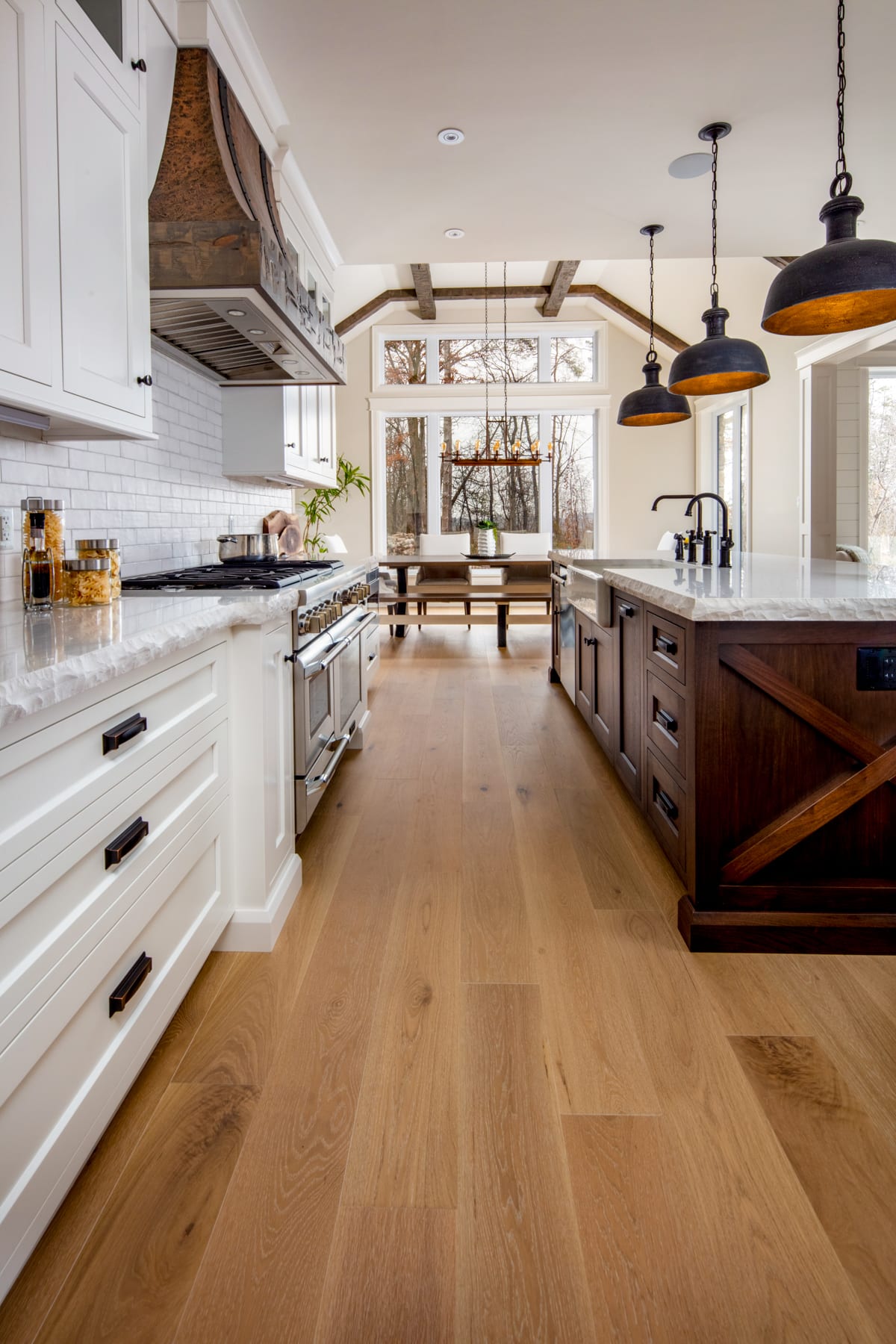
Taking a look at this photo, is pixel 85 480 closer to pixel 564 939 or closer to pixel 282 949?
pixel 282 949

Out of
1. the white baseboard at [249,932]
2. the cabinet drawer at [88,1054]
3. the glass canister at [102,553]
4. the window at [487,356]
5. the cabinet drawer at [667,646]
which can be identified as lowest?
the white baseboard at [249,932]

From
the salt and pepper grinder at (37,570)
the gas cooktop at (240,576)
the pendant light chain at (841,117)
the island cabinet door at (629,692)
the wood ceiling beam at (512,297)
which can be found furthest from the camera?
the wood ceiling beam at (512,297)

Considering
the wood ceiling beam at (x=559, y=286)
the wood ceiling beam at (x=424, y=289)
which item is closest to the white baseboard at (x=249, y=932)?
the wood ceiling beam at (x=424, y=289)

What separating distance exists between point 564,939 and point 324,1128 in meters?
0.85

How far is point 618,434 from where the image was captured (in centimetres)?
1002

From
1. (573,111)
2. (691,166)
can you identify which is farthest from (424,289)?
(573,111)

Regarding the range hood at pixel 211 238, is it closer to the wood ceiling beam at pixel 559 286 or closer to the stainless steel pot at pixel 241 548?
the stainless steel pot at pixel 241 548

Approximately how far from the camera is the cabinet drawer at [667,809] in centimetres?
212

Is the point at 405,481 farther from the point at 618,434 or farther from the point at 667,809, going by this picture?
the point at 667,809

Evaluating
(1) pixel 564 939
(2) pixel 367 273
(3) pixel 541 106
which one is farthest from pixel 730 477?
(1) pixel 564 939

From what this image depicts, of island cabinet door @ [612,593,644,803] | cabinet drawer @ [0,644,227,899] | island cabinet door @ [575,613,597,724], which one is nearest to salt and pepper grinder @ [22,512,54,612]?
cabinet drawer @ [0,644,227,899]

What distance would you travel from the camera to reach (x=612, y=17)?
270cm

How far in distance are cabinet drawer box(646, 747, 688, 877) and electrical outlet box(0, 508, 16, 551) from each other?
1.75 m

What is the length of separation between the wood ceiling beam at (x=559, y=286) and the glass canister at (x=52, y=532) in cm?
759
